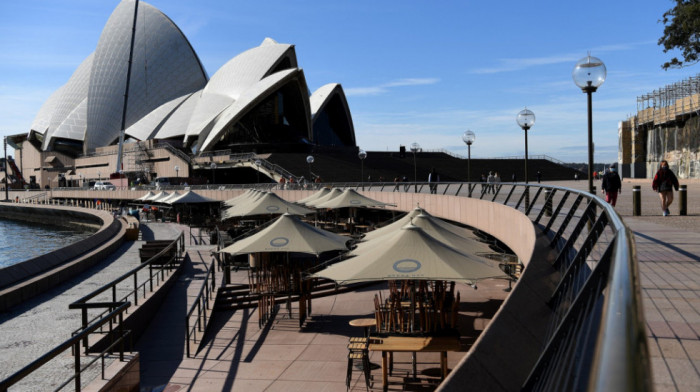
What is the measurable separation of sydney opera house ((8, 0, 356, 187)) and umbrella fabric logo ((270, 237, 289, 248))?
157 ft

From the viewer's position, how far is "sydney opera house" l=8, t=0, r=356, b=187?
67.4 meters

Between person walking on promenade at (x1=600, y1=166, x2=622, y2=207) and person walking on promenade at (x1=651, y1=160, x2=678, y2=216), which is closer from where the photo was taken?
person walking on promenade at (x1=651, y1=160, x2=678, y2=216)

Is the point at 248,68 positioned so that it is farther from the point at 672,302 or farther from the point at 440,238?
the point at 672,302

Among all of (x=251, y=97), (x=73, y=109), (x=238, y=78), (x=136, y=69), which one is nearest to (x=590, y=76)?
(x=251, y=97)

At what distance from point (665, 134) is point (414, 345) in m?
41.1

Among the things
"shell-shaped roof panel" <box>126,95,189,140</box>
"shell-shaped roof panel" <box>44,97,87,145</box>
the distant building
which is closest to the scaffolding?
the distant building

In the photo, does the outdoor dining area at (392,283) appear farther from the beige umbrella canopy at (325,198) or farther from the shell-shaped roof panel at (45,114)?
the shell-shaped roof panel at (45,114)

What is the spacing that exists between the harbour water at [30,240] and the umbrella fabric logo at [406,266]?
2251 cm

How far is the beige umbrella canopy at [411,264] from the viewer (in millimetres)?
8328

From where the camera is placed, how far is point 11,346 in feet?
30.6

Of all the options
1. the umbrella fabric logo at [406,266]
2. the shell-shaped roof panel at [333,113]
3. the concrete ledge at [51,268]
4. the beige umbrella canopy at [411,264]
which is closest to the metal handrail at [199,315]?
the beige umbrella canopy at [411,264]

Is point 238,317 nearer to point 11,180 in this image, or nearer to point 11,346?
point 11,346

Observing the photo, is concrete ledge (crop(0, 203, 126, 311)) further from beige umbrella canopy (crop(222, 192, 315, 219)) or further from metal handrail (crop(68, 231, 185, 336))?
beige umbrella canopy (crop(222, 192, 315, 219))

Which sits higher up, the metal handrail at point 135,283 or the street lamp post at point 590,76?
the street lamp post at point 590,76
